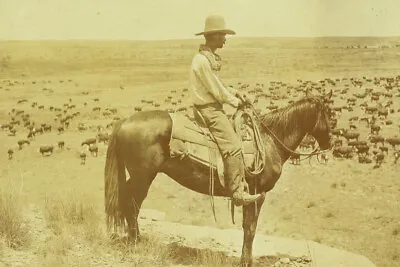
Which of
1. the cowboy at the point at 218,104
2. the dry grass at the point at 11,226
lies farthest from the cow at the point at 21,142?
the cowboy at the point at 218,104

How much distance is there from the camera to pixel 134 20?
8.87 metres

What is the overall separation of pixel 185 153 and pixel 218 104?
66cm

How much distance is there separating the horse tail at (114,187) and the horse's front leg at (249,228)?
4.75 ft

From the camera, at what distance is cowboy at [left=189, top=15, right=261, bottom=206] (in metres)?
5.37

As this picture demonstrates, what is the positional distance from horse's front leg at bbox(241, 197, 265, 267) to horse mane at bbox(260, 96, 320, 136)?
2.99 feet

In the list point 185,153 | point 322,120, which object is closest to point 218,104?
point 185,153

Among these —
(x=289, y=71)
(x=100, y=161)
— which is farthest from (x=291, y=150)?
(x=289, y=71)

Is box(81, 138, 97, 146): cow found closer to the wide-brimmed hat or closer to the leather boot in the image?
the leather boot

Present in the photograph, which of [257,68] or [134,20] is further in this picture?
[257,68]

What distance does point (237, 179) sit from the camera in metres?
5.54

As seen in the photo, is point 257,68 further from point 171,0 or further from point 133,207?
point 133,207

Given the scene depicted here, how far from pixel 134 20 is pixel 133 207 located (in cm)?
423

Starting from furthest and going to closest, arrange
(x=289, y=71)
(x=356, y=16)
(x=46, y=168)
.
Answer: (x=289, y=71), (x=46, y=168), (x=356, y=16)

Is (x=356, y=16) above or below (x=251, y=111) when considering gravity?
above
